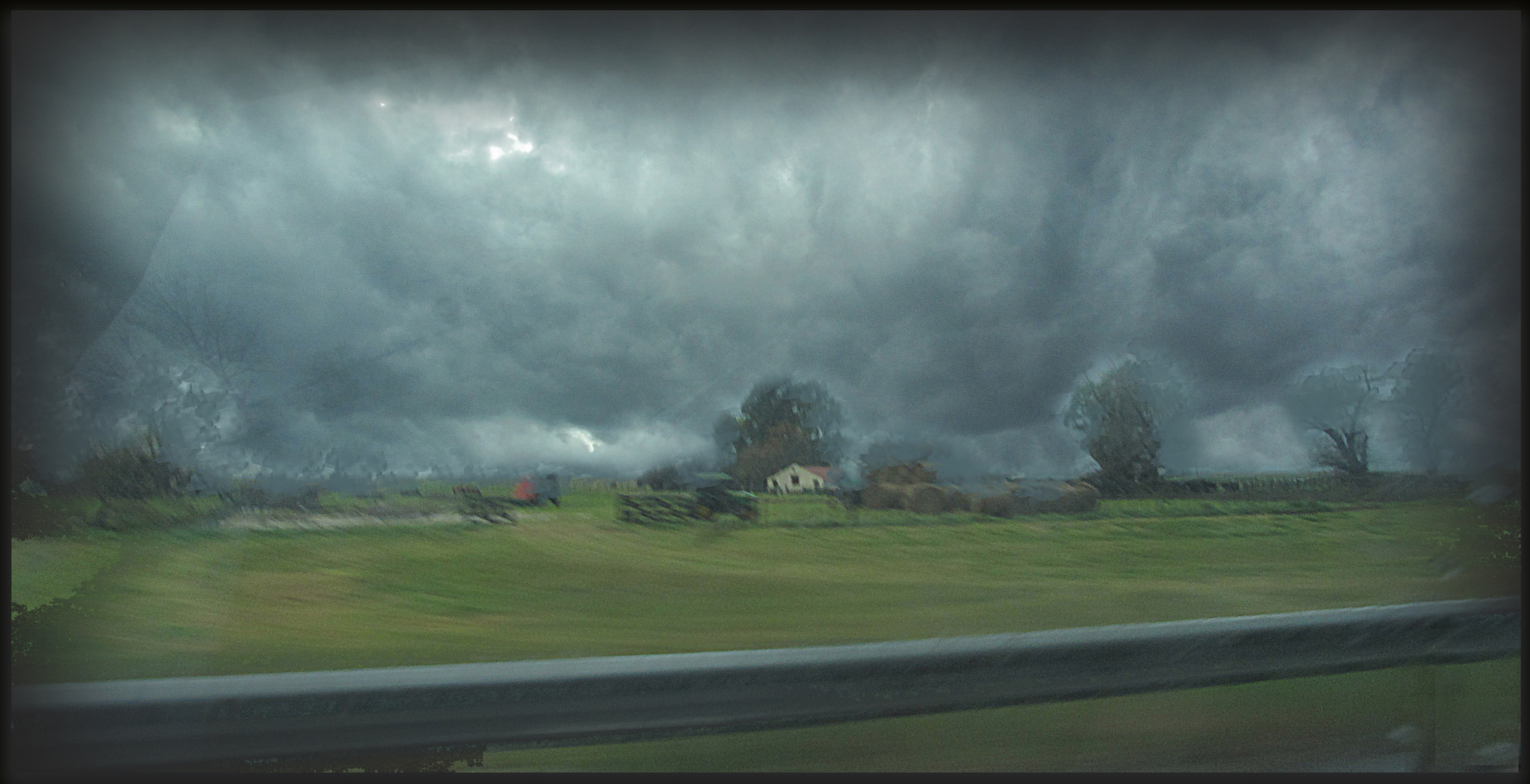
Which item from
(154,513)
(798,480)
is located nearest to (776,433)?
(798,480)

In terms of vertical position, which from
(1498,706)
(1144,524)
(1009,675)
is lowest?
(1498,706)

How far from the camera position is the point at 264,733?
1.75 metres

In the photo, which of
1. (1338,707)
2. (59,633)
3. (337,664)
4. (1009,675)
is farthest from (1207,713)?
(59,633)

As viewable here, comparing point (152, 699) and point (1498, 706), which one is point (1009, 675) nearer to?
point (1498, 706)

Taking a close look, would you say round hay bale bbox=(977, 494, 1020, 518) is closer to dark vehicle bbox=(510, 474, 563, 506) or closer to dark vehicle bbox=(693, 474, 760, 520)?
dark vehicle bbox=(693, 474, 760, 520)

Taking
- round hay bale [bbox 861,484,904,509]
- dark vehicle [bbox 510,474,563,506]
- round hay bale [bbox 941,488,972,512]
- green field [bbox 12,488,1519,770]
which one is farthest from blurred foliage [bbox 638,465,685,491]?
round hay bale [bbox 941,488,972,512]

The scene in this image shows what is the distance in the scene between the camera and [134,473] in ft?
6.91

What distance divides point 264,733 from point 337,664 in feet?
1.17

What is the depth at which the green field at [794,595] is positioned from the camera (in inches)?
82.3

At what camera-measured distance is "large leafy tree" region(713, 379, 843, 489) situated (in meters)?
2.34

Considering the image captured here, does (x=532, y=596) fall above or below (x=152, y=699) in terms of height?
above

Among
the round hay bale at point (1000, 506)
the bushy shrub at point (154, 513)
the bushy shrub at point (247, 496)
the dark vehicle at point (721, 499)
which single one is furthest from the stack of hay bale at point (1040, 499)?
the bushy shrub at point (154, 513)

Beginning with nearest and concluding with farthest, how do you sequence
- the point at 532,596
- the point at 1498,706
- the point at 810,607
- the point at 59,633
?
the point at 59,633 → the point at 532,596 → the point at 810,607 → the point at 1498,706

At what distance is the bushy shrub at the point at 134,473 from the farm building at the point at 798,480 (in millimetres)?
1605
